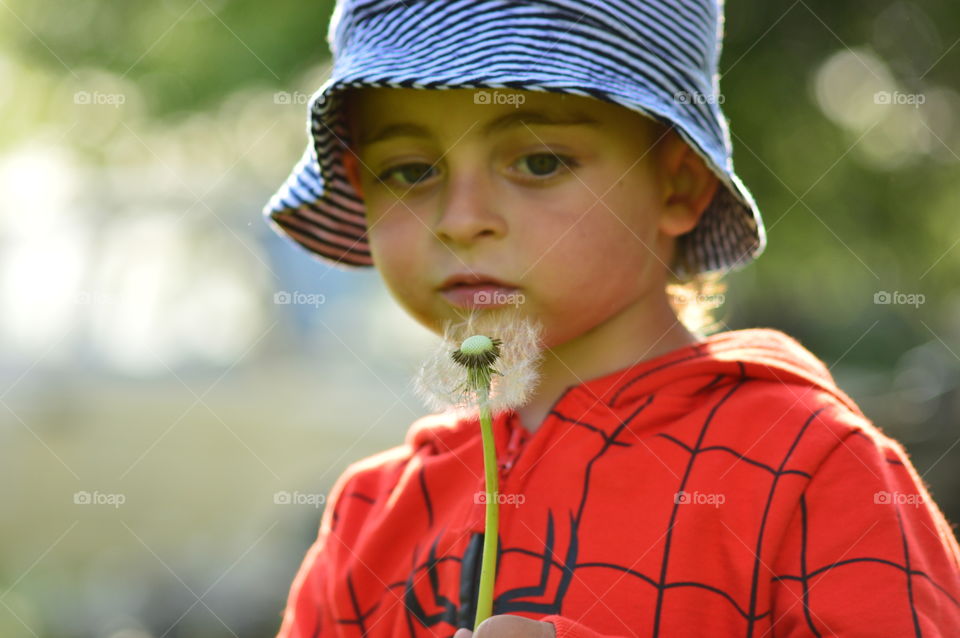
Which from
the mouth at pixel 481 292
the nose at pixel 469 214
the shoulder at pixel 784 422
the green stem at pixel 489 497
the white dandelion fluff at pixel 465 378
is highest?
the nose at pixel 469 214

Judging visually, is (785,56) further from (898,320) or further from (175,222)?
(898,320)

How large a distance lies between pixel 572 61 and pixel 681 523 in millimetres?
539

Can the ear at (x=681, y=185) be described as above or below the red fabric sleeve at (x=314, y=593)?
above

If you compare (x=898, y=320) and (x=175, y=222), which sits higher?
(x=898, y=320)

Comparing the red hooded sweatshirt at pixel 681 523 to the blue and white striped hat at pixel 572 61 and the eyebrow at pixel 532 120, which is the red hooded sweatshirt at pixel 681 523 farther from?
the eyebrow at pixel 532 120

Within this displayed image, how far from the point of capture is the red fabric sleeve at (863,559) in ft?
3.20

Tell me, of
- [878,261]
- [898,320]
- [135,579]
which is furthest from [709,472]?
[898,320]

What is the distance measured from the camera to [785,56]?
3.31 m

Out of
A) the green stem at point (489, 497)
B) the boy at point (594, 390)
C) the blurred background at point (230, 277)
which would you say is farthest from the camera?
the blurred background at point (230, 277)

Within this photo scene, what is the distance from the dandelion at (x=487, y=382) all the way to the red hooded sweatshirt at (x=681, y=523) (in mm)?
116

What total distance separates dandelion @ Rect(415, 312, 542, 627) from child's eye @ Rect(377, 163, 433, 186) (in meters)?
0.30

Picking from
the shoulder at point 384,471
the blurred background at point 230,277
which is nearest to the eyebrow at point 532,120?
the shoulder at point 384,471

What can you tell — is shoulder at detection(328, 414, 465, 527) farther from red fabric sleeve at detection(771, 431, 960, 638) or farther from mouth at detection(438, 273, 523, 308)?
red fabric sleeve at detection(771, 431, 960, 638)

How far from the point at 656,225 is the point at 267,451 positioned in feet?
10.8
